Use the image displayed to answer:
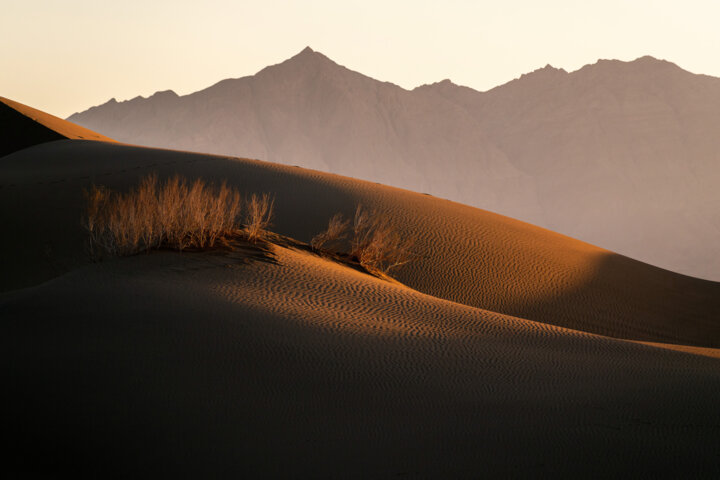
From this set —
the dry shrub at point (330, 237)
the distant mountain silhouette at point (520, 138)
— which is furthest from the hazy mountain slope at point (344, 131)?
the dry shrub at point (330, 237)

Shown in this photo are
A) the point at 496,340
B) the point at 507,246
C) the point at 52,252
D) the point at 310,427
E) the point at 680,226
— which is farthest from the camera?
the point at 680,226

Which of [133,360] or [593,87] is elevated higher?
[593,87]

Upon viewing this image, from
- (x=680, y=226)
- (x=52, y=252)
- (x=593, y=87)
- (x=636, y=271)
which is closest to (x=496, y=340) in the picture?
(x=52, y=252)

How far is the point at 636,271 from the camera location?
1975cm

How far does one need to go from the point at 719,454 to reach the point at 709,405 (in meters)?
0.99

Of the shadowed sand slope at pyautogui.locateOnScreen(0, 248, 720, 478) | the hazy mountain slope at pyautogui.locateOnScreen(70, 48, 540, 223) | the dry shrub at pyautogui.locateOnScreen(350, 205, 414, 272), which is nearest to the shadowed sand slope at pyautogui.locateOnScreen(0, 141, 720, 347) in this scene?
the dry shrub at pyautogui.locateOnScreen(350, 205, 414, 272)

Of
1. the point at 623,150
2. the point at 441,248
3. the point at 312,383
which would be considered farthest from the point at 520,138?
the point at 312,383

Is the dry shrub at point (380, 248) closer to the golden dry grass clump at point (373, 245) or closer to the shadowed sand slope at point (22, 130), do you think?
the golden dry grass clump at point (373, 245)

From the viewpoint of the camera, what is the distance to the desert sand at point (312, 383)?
5.48 m

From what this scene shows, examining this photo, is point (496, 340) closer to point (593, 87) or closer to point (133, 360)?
point (133, 360)

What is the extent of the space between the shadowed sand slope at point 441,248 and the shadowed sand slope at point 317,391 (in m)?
6.01

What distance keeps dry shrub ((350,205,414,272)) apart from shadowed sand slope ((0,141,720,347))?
305 mm

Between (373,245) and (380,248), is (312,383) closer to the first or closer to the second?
(373,245)

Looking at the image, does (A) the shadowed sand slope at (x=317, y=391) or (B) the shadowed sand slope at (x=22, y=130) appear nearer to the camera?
(A) the shadowed sand slope at (x=317, y=391)
